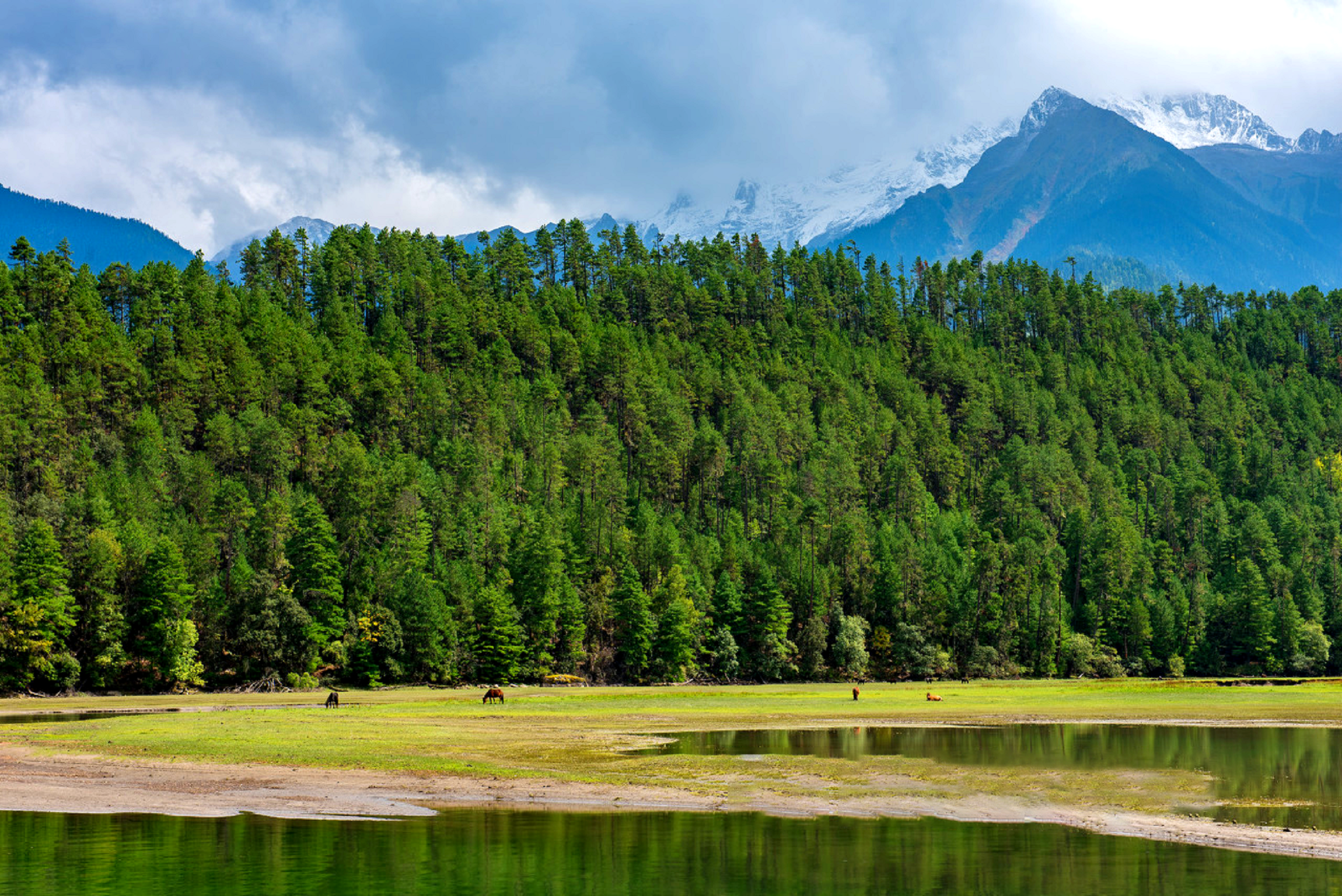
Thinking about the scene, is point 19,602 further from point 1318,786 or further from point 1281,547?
point 1281,547

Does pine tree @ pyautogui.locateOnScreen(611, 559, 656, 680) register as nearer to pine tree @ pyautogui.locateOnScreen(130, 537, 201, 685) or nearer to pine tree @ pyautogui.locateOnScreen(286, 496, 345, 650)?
pine tree @ pyautogui.locateOnScreen(286, 496, 345, 650)

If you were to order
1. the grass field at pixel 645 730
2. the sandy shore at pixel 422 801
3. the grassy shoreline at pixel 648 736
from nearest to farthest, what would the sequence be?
the sandy shore at pixel 422 801 < the grassy shoreline at pixel 648 736 < the grass field at pixel 645 730

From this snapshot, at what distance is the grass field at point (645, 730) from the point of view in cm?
4409

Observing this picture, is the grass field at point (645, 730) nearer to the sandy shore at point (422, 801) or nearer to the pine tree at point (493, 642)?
the sandy shore at point (422, 801)

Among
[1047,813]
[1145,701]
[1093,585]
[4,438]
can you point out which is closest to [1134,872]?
[1047,813]

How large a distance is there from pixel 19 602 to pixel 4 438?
38899mm

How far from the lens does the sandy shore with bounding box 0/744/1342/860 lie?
34562 millimetres

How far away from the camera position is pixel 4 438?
13412 centimetres

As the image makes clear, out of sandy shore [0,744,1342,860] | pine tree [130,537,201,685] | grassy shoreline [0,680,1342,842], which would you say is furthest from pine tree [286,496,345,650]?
sandy shore [0,744,1342,860]

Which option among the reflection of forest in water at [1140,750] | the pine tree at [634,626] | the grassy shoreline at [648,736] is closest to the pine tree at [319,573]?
the grassy shoreline at [648,736]

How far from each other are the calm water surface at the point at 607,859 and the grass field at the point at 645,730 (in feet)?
22.2

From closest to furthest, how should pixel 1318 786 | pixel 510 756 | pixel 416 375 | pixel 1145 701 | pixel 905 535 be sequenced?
pixel 1318 786 < pixel 510 756 < pixel 1145 701 < pixel 905 535 < pixel 416 375

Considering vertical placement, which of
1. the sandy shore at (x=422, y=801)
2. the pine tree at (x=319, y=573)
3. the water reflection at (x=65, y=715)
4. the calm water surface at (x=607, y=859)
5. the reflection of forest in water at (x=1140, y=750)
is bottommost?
the water reflection at (x=65, y=715)

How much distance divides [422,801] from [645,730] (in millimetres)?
30584
